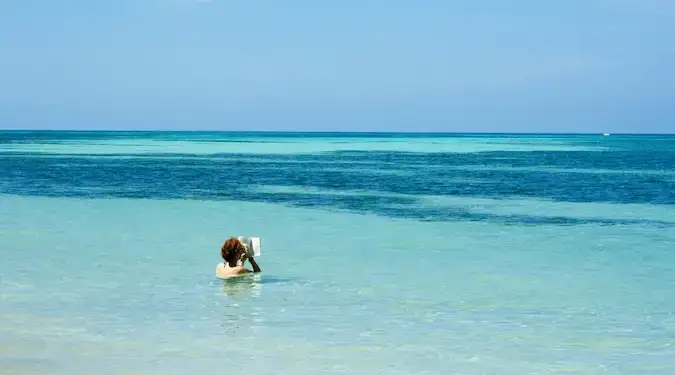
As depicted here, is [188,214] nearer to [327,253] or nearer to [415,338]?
[327,253]

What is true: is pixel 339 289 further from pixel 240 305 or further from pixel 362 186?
pixel 362 186

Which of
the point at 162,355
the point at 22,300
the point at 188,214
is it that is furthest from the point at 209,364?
the point at 188,214

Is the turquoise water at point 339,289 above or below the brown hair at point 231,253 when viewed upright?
below

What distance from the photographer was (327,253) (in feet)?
59.2

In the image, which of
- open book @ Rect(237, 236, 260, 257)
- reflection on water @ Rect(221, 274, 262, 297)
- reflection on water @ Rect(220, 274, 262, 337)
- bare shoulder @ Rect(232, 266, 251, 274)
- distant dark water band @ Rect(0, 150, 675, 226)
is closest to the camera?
reflection on water @ Rect(220, 274, 262, 337)

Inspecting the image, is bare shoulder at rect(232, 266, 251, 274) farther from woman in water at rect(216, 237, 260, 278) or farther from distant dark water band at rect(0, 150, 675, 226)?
distant dark water band at rect(0, 150, 675, 226)

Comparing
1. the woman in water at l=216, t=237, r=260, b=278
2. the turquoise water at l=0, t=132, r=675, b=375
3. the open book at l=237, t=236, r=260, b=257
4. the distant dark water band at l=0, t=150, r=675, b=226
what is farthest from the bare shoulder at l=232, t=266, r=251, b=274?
the distant dark water band at l=0, t=150, r=675, b=226

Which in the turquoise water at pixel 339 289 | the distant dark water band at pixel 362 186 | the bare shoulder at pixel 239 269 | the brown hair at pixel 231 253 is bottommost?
the distant dark water band at pixel 362 186

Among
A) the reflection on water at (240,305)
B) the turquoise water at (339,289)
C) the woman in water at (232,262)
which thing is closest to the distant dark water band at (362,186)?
the turquoise water at (339,289)

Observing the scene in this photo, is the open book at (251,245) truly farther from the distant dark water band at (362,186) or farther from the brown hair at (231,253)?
the distant dark water band at (362,186)

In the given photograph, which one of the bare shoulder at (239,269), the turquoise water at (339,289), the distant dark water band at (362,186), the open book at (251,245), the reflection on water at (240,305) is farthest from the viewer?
the distant dark water band at (362,186)

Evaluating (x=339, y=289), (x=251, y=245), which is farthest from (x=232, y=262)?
(x=339, y=289)

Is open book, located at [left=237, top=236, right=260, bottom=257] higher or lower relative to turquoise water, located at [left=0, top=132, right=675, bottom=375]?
higher

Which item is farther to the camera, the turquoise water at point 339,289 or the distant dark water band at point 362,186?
the distant dark water band at point 362,186
